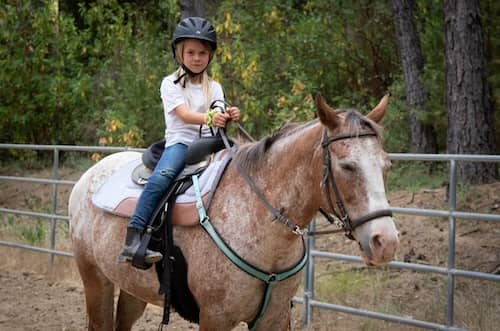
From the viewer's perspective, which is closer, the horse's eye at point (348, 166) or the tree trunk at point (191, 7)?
the horse's eye at point (348, 166)

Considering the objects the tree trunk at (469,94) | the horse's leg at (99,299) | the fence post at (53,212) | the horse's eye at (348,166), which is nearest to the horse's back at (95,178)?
the horse's leg at (99,299)

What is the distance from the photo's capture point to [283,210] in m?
3.58

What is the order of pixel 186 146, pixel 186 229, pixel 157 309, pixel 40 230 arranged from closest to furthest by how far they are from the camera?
pixel 186 229 → pixel 186 146 → pixel 157 309 → pixel 40 230

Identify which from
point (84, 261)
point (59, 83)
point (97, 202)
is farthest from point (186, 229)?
point (59, 83)

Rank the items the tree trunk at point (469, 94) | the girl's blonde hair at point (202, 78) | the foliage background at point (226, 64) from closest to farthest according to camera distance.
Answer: the girl's blonde hair at point (202, 78) → the tree trunk at point (469, 94) → the foliage background at point (226, 64)

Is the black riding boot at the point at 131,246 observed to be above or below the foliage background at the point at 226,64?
below

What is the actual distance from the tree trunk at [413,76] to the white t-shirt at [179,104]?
5.20m

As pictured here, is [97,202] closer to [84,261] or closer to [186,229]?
[84,261]

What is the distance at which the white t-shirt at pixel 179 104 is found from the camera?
414cm

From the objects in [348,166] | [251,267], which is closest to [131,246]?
[251,267]

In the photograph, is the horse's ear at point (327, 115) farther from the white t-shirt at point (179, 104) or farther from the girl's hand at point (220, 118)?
the white t-shirt at point (179, 104)

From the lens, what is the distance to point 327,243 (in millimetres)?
7645

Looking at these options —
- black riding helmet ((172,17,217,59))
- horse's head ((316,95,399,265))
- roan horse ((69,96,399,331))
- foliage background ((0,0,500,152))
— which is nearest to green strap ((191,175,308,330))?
roan horse ((69,96,399,331))

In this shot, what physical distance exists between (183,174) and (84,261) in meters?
1.32
